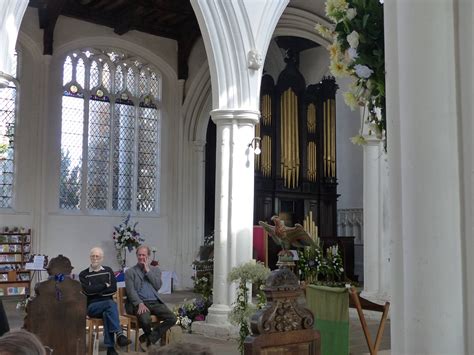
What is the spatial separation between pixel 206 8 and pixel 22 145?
6.52 meters

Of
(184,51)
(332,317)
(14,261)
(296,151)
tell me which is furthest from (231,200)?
(184,51)

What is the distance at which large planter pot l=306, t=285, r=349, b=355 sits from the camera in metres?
4.70

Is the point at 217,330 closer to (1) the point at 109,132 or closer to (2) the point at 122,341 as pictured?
(2) the point at 122,341

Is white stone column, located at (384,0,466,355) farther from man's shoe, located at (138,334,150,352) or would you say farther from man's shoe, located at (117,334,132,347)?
man's shoe, located at (138,334,150,352)

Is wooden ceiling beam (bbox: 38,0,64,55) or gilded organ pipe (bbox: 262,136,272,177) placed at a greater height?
wooden ceiling beam (bbox: 38,0,64,55)

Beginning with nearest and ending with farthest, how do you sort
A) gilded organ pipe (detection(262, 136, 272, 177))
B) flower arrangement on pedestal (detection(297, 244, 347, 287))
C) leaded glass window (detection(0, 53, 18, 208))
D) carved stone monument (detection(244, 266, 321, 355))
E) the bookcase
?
carved stone monument (detection(244, 266, 321, 355))
flower arrangement on pedestal (detection(297, 244, 347, 287))
the bookcase
leaded glass window (detection(0, 53, 18, 208))
gilded organ pipe (detection(262, 136, 272, 177))

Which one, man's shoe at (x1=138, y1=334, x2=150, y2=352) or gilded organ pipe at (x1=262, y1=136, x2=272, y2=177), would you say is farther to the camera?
gilded organ pipe at (x1=262, y1=136, x2=272, y2=177)

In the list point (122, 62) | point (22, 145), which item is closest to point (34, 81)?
point (22, 145)

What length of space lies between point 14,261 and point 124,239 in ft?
7.52

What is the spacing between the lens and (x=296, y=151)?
46.6ft

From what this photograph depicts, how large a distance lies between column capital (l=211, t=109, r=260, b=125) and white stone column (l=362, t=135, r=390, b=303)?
106 inches

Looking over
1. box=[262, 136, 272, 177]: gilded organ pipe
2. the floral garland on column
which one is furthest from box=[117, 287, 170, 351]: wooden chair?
box=[262, 136, 272, 177]: gilded organ pipe

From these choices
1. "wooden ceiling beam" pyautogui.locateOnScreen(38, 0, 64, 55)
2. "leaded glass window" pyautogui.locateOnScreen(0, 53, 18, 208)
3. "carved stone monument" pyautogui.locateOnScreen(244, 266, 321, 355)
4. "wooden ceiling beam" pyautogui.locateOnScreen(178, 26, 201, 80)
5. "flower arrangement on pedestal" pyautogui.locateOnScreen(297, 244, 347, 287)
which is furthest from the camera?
"wooden ceiling beam" pyautogui.locateOnScreen(178, 26, 201, 80)

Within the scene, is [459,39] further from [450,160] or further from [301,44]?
[301,44]
